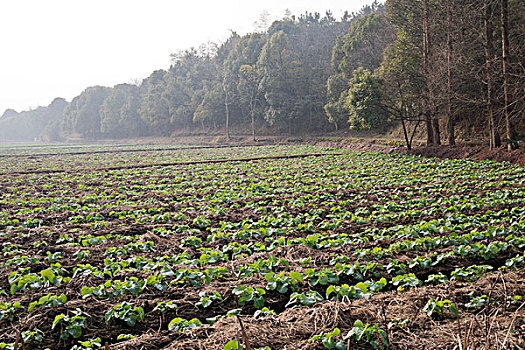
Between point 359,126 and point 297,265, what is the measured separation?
25111 mm

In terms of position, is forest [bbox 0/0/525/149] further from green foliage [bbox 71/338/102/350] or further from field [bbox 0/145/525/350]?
green foliage [bbox 71/338/102/350]

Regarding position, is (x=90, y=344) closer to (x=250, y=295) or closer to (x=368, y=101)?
(x=250, y=295)

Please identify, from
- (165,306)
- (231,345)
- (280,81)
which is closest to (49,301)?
(165,306)

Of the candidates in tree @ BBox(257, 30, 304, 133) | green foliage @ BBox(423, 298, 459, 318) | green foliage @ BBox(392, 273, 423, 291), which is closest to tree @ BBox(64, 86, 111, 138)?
tree @ BBox(257, 30, 304, 133)

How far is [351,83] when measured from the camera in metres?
28.9

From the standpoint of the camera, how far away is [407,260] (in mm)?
5961

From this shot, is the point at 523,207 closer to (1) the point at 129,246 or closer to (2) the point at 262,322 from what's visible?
(2) the point at 262,322

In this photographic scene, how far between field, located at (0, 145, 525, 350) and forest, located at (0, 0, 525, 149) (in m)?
10.8

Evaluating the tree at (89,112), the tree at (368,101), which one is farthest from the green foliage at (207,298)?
the tree at (89,112)

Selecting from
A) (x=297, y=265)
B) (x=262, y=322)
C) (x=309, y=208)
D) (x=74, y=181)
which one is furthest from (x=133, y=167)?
(x=262, y=322)

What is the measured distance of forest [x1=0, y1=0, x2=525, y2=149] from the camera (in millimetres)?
20312

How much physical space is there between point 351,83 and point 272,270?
25.7 metres

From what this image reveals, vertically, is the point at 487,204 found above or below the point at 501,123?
below

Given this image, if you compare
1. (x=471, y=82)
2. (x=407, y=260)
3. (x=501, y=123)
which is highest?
(x=471, y=82)
